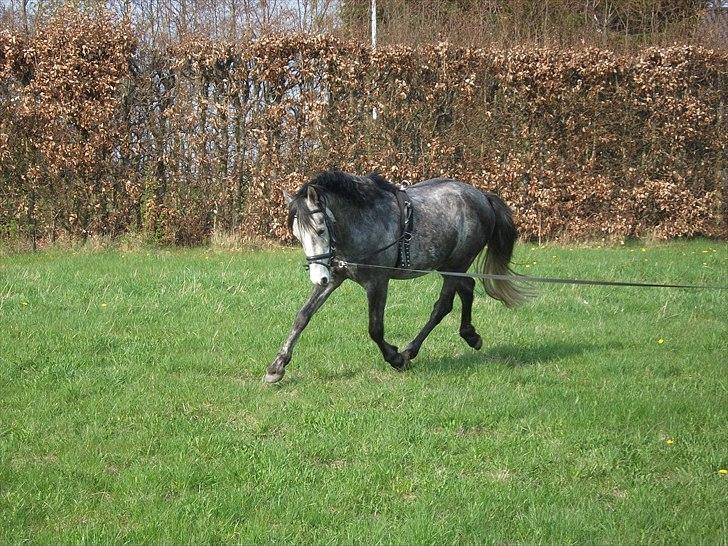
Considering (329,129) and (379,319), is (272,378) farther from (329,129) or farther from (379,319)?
(329,129)

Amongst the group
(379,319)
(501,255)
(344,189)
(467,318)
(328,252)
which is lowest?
(467,318)

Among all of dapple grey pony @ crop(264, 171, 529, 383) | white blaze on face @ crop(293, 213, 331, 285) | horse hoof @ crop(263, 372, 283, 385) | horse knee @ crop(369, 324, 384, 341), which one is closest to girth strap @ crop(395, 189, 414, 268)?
dapple grey pony @ crop(264, 171, 529, 383)

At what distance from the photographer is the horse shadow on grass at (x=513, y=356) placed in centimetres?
771

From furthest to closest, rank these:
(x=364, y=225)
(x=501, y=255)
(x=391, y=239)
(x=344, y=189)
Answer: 1. (x=501, y=255)
2. (x=391, y=239)
3. (x=364, y=225)
4. (x=344, y=189)

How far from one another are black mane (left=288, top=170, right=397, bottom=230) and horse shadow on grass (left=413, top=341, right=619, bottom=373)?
1.63m

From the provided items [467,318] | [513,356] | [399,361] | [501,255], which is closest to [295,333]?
[399,361]

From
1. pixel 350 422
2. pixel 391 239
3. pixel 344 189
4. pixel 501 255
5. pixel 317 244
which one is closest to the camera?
pixel 350 422

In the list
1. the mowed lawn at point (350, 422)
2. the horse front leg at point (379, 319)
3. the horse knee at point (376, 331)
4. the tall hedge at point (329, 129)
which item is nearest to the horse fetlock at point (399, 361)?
the horse front leg at point (379, 319)

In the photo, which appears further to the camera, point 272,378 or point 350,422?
point 272,378

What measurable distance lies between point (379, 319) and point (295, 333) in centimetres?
76

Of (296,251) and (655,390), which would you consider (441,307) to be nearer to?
(655,390)

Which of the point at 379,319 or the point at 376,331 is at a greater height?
the point at 379,319

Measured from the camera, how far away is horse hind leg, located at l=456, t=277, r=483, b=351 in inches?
318

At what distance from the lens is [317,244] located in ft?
21.9
